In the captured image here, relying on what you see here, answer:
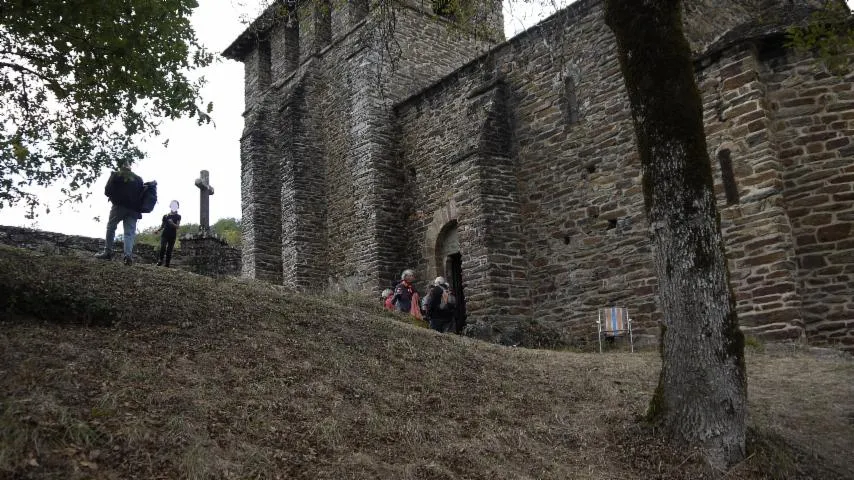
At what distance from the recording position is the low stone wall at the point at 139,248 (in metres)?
12.4

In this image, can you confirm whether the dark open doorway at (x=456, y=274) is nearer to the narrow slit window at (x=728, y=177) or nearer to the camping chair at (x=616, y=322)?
the camping chair at (x=616, y=322)

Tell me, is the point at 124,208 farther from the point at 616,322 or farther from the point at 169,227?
the point at 616,322

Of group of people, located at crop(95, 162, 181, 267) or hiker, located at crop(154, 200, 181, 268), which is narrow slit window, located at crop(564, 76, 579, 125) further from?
group of people, located at crop(95, 162, 181, 267)

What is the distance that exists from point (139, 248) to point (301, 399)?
33.7ft

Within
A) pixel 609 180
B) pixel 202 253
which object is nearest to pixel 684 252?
pixel 609 180

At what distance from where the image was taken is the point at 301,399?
545cm

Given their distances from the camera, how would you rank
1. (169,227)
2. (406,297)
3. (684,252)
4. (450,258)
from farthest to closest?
1. (450,258)
2. (406,297)
3. (169,227)
4. (684,252)

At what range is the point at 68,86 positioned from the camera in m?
6.71

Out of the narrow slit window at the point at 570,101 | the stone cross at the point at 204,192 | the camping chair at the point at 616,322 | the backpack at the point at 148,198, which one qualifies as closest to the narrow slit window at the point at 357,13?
the stone cross at the point at 204,192

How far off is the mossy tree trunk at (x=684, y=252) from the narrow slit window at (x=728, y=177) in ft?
16.7

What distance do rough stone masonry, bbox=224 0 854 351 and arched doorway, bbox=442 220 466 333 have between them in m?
0.05

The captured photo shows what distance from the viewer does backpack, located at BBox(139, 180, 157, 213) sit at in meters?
10.6

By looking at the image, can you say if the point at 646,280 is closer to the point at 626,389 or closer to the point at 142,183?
the point at 626,389

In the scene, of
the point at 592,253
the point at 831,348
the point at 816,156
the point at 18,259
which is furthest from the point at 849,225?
the point at 18,259
